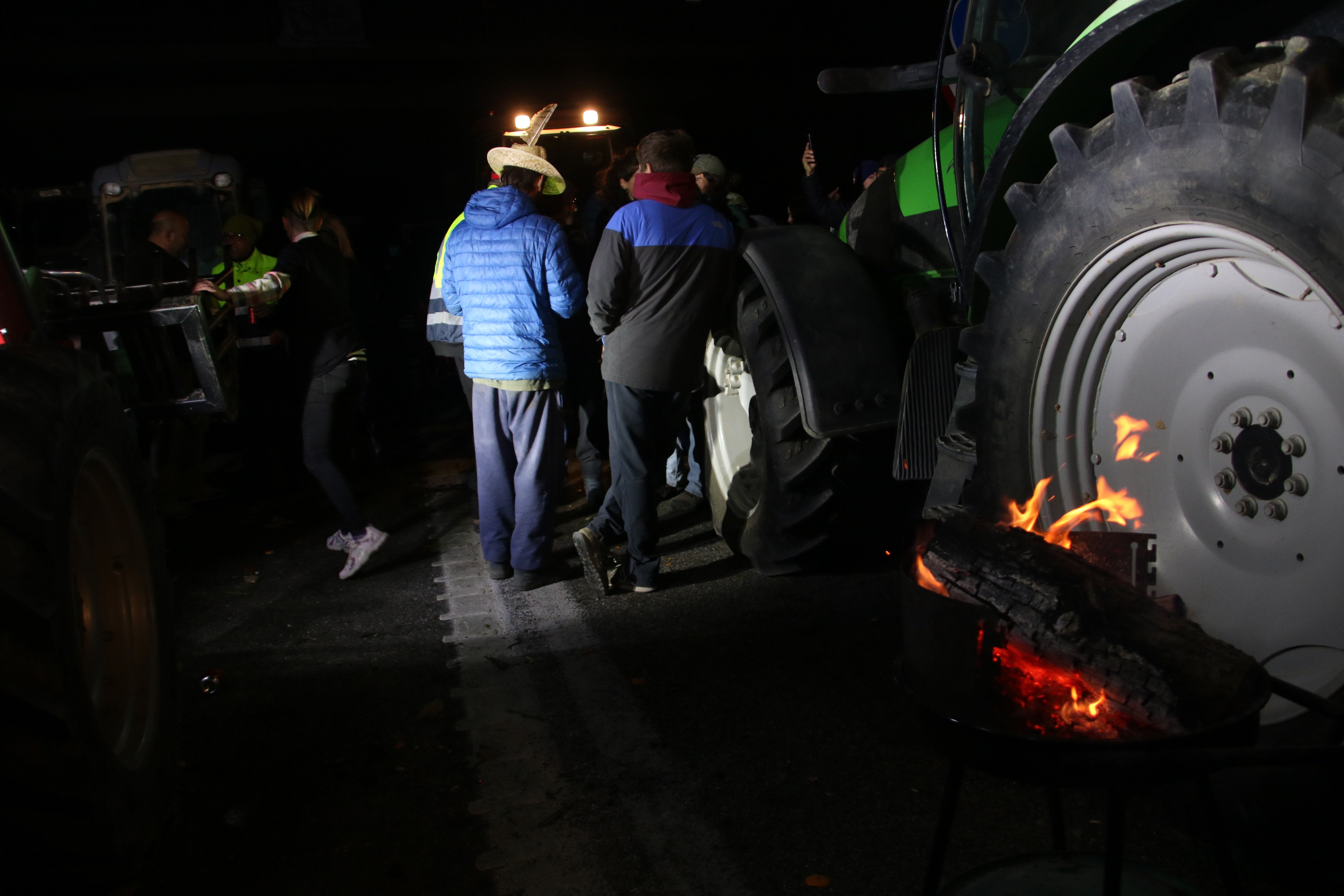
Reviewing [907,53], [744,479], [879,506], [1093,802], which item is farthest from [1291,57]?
[907,53]

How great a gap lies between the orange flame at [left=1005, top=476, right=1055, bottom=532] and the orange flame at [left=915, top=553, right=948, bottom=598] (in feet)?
1.67

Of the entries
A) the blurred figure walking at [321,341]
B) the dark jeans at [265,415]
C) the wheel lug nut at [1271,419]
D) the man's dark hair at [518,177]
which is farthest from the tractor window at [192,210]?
Answer: the wheel lug nut at [1271,419]

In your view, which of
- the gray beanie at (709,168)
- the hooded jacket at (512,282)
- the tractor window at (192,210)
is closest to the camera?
the hooded jacket at (512,282)

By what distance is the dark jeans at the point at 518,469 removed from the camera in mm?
4539

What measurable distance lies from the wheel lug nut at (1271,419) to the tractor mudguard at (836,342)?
1.63 meters

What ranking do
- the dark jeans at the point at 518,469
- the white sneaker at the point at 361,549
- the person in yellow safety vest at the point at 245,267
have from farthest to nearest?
the person in yellow safety vest at the point at 245,267 → the white sneaker at the point at 361,549 → the dark jeans at the point at 518,469

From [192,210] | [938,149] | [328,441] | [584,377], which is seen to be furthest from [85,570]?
[192,210]

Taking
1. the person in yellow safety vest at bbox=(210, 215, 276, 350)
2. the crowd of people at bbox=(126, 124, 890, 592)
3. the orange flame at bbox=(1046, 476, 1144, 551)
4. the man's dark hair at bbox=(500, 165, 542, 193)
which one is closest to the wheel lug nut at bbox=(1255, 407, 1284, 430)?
the orange flame at bbox=(1046, 476, 1144, 551)

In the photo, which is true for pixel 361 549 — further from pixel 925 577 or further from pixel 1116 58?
pixel 1116 58

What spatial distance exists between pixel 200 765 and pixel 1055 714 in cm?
267

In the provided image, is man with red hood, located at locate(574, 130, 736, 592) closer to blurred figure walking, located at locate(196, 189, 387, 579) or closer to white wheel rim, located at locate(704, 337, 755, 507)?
white wheel rim, located at locate(704, 337, 755, 507)

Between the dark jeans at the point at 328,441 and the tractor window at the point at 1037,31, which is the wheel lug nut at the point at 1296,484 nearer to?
the tractor window at the point at 1037,31

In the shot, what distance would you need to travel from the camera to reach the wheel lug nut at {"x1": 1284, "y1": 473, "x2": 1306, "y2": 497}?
1913 millimetres

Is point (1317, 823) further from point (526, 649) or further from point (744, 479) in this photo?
point (744, 479)
